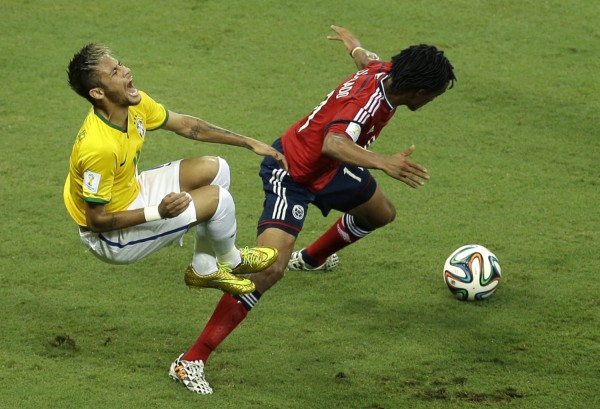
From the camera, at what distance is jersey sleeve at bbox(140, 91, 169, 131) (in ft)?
23.1

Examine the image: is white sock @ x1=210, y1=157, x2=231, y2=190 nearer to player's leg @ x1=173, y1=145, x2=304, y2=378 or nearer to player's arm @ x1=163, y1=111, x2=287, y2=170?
player's arm @ x1=163, y1=111, x2=287, y2=170

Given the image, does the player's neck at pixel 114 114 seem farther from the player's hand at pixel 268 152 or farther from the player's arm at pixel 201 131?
the player's hand at pixel 268 152

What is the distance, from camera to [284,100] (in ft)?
37.5

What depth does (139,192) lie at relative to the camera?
6914 millimetres

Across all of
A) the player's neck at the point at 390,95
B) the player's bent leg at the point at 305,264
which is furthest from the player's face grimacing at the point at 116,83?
the player's bent leg at the point at 305,264

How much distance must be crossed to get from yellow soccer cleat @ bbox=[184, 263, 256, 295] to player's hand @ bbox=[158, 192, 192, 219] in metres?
0.58

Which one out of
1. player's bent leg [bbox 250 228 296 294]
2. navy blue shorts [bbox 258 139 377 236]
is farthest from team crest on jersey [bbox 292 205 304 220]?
player's bent leg [bbox 250 228 296 294]

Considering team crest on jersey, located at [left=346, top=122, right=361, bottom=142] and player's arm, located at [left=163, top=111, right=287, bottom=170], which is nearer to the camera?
team crest on jersey, located at [left=346, top=122, right=361, bottom=142]

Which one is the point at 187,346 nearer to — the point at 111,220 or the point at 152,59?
the point at 111,220

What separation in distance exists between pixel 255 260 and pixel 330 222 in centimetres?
259

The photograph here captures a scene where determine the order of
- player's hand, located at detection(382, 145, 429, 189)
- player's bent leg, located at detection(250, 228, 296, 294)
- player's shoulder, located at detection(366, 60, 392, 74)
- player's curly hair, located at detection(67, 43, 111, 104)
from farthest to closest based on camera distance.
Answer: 1. player's shoulder, located at detection(366, 60, 392, 74)
2. player's bent leg, located at detection(250, 228, 296, 294)
3. player's hand, located at detection(382, 145, 429, 189)
4. player's curly hair, located at detection(67, 43, 111, 104)

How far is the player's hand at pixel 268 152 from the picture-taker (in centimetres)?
711

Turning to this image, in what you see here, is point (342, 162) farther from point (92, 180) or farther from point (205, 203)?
point (92, 180)

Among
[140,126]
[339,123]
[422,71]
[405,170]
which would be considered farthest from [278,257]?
[422,71]
